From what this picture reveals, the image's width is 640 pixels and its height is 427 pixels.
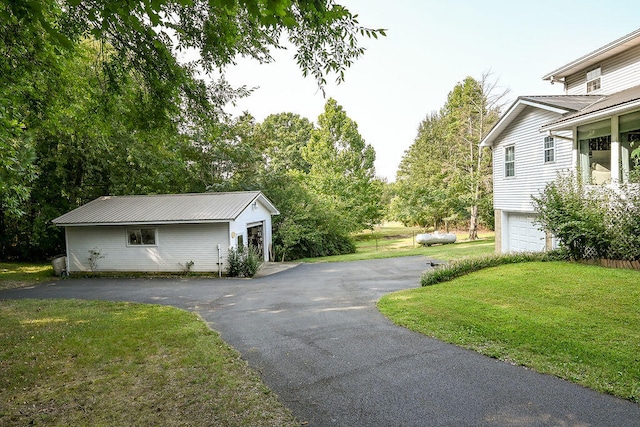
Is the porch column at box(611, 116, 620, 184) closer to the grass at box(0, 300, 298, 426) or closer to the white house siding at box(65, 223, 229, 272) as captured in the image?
the grass at box(0, 300, 298, 426)

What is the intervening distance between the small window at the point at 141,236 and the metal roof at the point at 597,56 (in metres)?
18.5

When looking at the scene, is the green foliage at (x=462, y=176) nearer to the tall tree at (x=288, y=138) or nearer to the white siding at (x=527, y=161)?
the white siding at (x=527, y=161)

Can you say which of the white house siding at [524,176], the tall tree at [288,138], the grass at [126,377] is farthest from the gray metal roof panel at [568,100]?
the tall tree at [288,138]

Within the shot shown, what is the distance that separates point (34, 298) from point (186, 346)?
8.58 meters

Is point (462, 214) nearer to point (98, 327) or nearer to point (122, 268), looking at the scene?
point (122, 268)

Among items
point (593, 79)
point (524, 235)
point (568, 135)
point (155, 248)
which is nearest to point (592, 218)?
point (568, 135)

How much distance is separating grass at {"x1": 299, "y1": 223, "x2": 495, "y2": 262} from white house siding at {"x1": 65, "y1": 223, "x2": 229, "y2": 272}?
7.44 m

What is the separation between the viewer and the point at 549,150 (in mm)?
13797

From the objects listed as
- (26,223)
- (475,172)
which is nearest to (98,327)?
(26,223)

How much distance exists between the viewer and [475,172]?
28156 mm

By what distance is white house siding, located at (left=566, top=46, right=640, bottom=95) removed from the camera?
12711mm

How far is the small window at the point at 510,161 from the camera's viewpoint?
51.7ft

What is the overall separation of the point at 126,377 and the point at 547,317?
701 centimetres

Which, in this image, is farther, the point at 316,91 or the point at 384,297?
the point at 384,297
